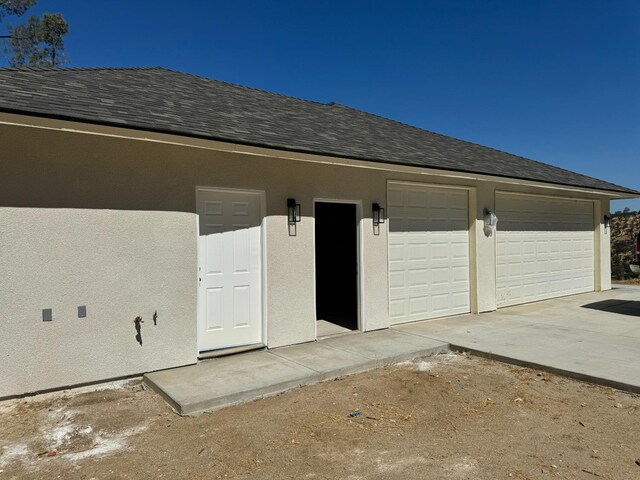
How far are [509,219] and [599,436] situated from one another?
7.24 meters

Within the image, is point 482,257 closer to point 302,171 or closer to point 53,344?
point 302,171

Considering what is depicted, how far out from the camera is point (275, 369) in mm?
5520

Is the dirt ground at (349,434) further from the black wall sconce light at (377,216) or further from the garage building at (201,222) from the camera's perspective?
the black wall sconce light at (377,216)

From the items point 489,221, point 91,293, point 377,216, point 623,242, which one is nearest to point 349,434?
point 91,293

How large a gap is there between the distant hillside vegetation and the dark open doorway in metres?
13.3

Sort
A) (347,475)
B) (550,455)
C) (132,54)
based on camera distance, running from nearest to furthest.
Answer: (347,475) → (550,455) → (132,54)

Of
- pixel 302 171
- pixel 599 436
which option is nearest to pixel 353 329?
pixel 302 171

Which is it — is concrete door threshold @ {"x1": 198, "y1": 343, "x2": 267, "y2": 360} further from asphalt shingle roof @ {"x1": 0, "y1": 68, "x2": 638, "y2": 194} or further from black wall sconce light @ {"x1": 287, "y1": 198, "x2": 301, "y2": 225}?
asphalt shingle roof @ {"x1": 0, "y1": 68, "x2": 638, "y2": 194}

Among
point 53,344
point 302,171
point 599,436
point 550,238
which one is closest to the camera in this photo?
point 599,436

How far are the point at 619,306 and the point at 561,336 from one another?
13.6 feet

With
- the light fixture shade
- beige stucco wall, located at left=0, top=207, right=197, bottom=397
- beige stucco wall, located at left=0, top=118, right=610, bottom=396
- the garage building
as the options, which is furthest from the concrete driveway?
beige stucco wall, located at left=0, top=207, right=197, bottom=397

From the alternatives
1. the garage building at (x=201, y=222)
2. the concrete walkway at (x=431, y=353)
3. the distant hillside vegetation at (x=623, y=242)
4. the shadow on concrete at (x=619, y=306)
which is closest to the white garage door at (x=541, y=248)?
the garage building at (x=201, y=222)

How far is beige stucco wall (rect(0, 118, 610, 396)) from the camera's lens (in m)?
4.81

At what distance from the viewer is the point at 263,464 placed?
341cm
